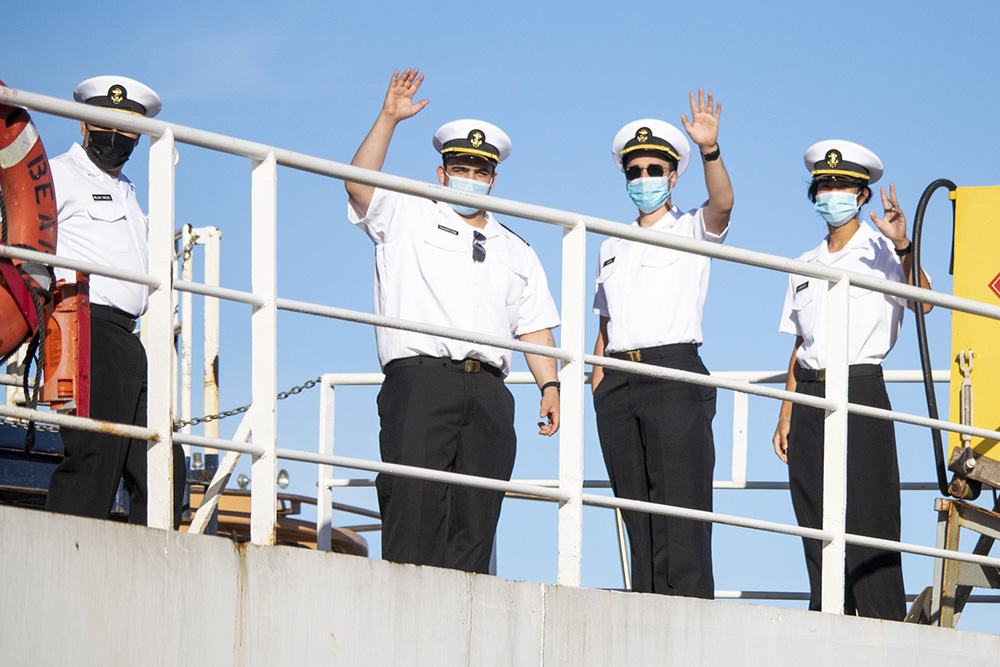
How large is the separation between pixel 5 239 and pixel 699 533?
2866 millimetres

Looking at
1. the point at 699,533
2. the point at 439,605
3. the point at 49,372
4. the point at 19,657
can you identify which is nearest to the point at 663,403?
the point at 699,533

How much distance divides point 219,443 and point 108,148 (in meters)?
2.13

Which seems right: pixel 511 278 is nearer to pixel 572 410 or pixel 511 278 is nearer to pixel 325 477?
pixel 572 410

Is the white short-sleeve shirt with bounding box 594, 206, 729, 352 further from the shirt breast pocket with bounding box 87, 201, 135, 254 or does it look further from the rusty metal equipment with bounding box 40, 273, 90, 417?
the rusty metal equipment with bounding box 40, 273, 90, 417

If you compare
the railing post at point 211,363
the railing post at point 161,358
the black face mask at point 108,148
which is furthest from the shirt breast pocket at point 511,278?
the railing post at point 211,363

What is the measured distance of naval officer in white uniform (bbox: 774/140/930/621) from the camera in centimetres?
583

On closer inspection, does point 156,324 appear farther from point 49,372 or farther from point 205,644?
point 205,644

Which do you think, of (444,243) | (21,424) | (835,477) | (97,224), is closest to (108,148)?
(97,224)

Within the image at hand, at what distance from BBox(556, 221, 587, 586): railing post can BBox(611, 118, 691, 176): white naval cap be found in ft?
5.00

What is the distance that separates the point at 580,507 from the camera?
4.62m

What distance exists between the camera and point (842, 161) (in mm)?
6383

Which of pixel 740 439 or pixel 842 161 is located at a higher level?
pixel 842 161

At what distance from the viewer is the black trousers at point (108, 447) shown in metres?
5.07

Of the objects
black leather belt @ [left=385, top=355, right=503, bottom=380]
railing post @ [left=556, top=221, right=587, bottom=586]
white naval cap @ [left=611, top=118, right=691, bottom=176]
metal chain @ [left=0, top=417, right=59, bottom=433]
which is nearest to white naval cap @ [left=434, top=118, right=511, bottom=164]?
white naval cap @ [left=611, top=118, right=691, bottom=176]
